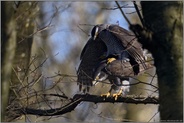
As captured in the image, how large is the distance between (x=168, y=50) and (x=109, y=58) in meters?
2.62

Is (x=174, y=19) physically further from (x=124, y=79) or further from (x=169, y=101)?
(x=124, y=79)

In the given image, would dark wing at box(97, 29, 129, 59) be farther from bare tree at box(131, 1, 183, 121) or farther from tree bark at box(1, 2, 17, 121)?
tree bark at box(1, 2, 17, 121)

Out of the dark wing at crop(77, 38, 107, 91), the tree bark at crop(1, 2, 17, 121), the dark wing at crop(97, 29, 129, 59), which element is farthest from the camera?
the dark wing at crop(97, 29, 129, 59)

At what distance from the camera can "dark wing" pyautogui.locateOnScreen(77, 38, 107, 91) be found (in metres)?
6.74

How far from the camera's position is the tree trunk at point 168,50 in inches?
171

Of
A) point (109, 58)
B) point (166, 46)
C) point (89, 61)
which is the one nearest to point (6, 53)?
point (166, 46)

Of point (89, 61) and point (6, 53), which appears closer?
point (6, 53)

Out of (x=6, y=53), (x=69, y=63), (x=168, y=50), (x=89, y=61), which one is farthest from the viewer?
(x=69, y=63)

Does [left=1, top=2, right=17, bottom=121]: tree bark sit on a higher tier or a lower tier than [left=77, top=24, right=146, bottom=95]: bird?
lower

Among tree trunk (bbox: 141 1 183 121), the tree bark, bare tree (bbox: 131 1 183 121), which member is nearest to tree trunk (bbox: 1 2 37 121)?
the tree bark

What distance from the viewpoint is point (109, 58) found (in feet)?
23.1

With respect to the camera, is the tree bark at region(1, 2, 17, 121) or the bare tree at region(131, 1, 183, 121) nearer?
the tree bark at region(1, 2, 17, 121)

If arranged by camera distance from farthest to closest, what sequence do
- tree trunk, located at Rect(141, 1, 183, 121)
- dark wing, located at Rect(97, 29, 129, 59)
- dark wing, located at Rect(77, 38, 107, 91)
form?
dark wing, located at Rect(97, 29, 129, 59), dark wing, located at Rect(77, 38, 107, 91), tree trunk, located at Rect(141, 1, 183, 121)

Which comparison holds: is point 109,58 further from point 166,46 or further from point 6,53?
point 6,53
